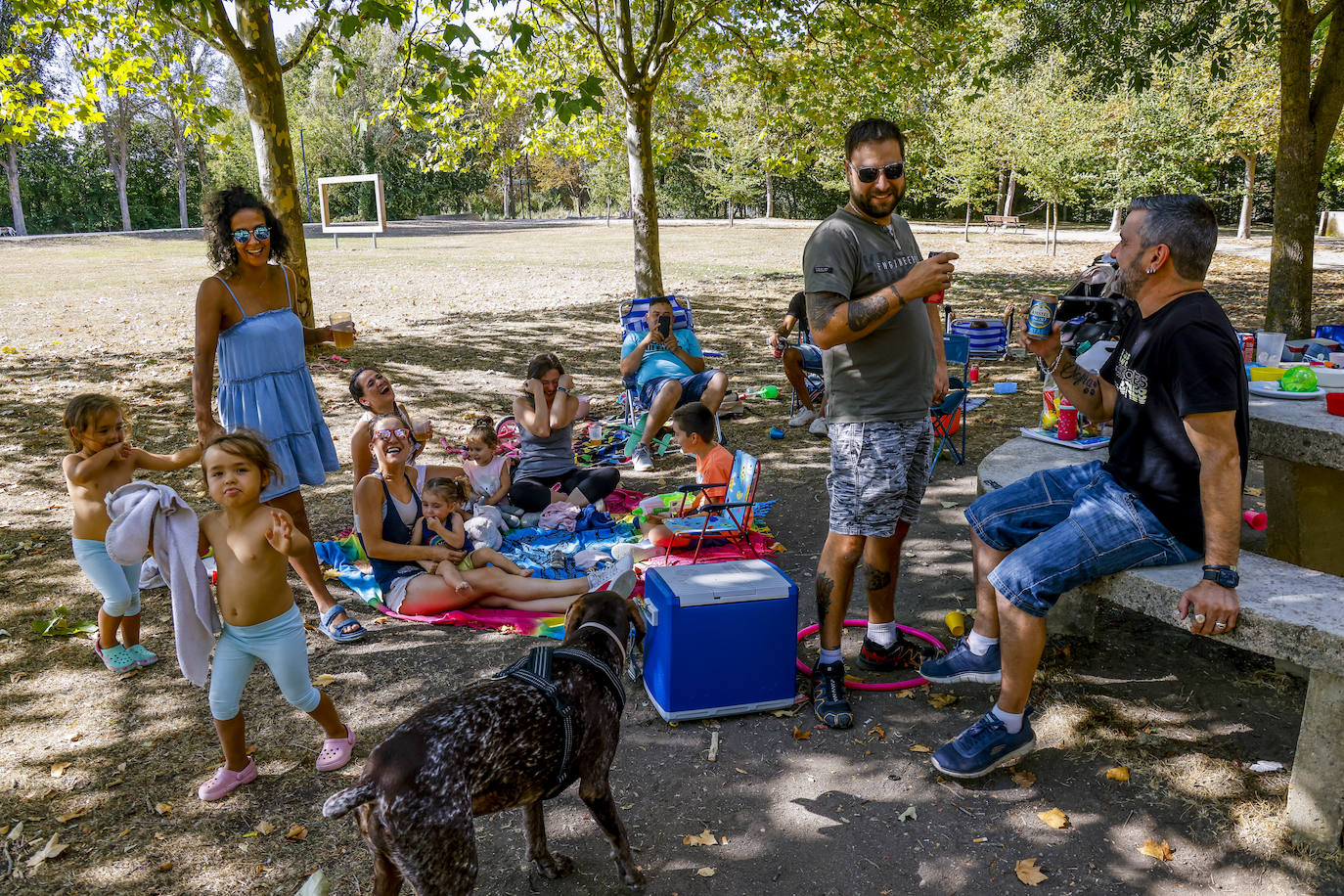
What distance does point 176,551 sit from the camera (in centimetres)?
323

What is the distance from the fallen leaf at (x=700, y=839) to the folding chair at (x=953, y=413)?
3.92 meters

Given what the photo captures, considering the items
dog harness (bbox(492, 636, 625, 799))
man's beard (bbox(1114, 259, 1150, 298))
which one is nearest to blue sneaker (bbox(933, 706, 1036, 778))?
dog harness (bbox(492, 636, 625, 799))

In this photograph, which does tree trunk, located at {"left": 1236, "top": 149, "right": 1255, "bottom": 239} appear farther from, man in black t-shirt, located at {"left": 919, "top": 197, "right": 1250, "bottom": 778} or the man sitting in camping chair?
man in black t-shirt, located at {"left": 919, "top": 197, "right": 1250, "bottom": 778}

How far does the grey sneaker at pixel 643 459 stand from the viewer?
24.0 feet

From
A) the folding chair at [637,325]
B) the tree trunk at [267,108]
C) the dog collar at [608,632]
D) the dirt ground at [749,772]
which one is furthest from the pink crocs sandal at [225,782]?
the tree trunk at [267,108]

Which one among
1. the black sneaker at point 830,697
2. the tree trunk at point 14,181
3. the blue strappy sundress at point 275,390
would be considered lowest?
the black sneaker at point 830,697

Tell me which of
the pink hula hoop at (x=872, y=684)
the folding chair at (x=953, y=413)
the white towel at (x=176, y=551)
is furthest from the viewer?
the folding chair at (x=953, y=413)

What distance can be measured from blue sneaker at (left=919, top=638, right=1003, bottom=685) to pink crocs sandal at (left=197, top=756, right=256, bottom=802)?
2.88m

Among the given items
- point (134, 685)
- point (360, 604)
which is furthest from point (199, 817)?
point (360, 604)

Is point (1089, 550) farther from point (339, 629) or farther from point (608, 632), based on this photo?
point (339, 629)

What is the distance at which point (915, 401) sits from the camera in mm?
3572

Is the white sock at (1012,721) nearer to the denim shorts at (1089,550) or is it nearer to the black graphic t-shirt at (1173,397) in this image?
the denim shorts at (1089,550)

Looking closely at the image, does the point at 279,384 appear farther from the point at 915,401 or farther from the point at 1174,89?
the point at 1174,89

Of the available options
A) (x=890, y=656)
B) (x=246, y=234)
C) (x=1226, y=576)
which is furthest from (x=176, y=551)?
(x=1226, y=576)
